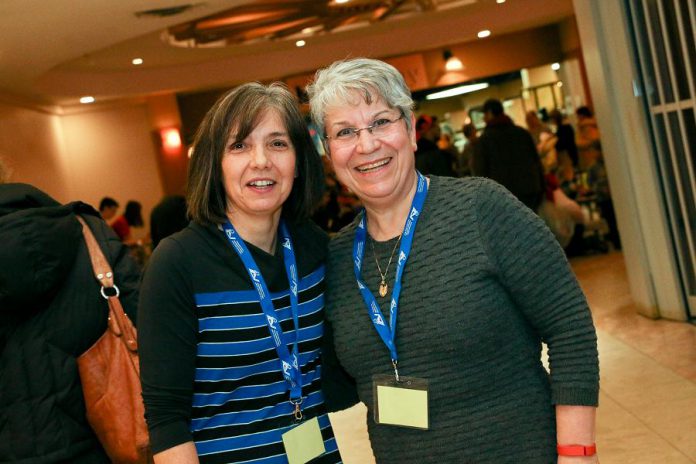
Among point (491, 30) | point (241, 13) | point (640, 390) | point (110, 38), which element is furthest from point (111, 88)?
point (640, 390)

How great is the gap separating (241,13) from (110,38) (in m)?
2.73

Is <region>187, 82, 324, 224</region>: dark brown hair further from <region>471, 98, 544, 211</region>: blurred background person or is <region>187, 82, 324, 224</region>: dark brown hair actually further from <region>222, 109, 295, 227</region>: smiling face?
<region>471, 98, 544, 211</region>: blurred background person

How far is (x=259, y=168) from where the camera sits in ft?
7.43

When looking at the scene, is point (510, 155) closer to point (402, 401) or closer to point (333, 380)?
point (333, 380)

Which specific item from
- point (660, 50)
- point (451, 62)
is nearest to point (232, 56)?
point (451, 62)

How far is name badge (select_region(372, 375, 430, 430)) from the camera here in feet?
6.84

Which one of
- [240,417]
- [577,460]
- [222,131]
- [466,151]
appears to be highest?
[222,131]

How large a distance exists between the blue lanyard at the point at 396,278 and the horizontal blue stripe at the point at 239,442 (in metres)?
0.35

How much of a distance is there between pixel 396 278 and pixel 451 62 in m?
14.9

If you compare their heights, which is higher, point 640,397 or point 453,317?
point 453,317

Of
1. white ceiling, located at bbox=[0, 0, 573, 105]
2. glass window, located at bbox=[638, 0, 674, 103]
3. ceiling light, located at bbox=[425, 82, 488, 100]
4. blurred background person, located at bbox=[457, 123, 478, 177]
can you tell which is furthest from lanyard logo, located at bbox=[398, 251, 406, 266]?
ceiling light, located at bbox=[425, 82, 488, 100]

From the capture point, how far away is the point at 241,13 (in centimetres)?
1255

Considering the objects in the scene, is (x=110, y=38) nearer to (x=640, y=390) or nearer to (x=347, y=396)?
(x=640, y=390)

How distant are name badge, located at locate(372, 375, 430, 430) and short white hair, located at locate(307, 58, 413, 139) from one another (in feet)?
2.10
